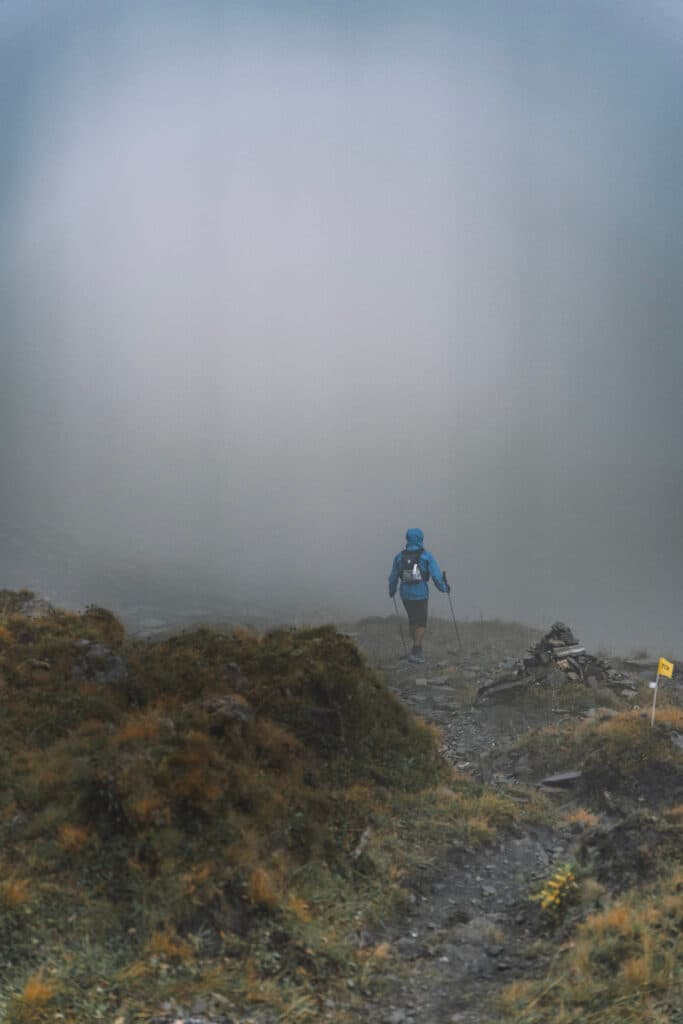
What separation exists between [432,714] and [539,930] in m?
13.0

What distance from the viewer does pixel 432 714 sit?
23953 mm


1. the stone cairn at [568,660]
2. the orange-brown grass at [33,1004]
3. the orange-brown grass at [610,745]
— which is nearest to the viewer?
the orange-brown grass at [33,1004]

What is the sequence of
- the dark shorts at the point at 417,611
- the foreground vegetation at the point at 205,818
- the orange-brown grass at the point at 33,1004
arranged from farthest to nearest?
1. the dark shorts at the point at 417,611
2. the foreground vegetation at the point at 205,818
3. the orange-brown grass at the point at 33,1004

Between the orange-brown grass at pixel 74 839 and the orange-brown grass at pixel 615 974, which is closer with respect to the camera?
the orange-brown grass at pixel 615 974

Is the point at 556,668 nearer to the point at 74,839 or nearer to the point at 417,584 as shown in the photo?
the point at 417,584

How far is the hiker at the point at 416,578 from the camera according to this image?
2953 centimetres

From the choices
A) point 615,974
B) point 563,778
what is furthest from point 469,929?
point 563,778

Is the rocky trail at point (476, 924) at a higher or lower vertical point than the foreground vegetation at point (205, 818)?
lower

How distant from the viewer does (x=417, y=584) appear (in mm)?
29578

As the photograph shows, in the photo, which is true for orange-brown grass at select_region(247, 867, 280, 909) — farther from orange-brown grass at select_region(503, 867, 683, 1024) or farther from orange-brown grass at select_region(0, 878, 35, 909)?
orange-brown grass at select_region(503, 867, 683, 1024)

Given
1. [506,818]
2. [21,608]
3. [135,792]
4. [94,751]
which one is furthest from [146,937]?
[21,608]

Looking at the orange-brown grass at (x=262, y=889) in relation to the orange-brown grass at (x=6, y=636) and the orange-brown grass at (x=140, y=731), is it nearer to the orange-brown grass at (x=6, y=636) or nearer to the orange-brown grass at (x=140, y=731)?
the orange-brown grass at (x=140, y=731)

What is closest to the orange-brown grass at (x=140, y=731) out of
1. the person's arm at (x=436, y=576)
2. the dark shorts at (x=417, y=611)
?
the dark shorts at (x=417, y=611)

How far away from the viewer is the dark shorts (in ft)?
97.9
